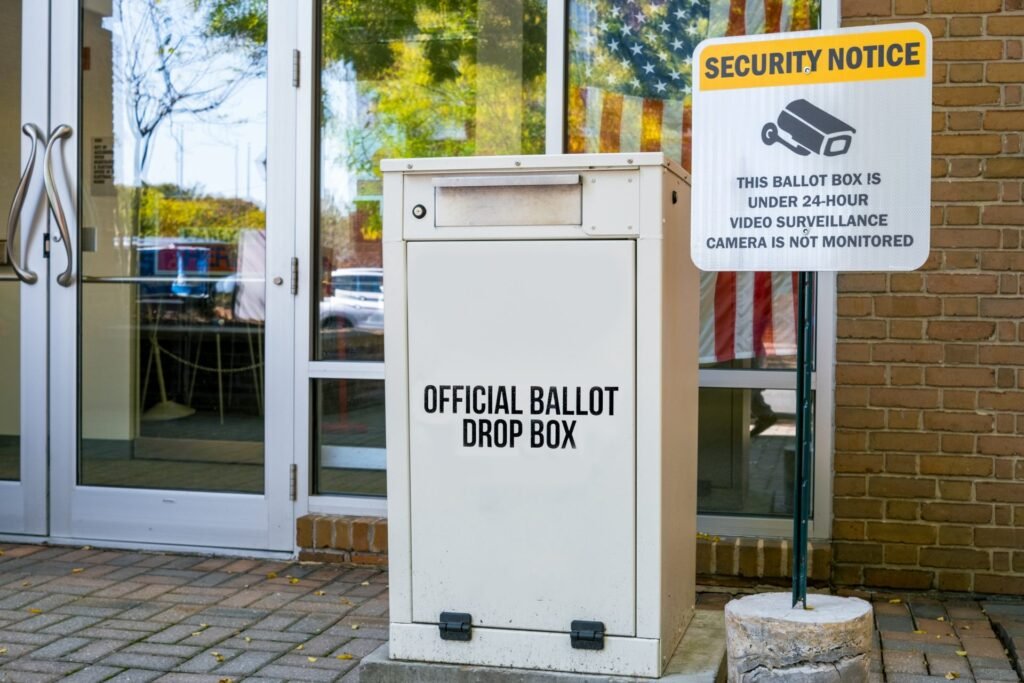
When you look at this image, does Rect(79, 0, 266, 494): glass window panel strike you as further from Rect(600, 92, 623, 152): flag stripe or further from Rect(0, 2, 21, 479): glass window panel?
Rect(600, 92, 623, 152): flag stripe

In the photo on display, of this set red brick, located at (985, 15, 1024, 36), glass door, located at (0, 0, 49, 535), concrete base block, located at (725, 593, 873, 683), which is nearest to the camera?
concrete base block, located at (725, 593, 873, 683)

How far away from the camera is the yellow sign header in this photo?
2.86 m

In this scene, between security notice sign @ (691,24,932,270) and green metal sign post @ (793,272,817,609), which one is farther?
green metal sign post @ (793,272,817,609)

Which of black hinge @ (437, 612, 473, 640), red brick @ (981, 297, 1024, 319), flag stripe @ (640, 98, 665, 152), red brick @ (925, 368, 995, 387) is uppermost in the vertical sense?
flag stripe @ (640, 98, 665, 152)

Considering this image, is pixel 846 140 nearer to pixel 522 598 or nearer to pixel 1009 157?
pixel 522 598

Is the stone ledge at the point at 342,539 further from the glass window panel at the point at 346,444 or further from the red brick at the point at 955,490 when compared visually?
the red brick at the point at 955,490

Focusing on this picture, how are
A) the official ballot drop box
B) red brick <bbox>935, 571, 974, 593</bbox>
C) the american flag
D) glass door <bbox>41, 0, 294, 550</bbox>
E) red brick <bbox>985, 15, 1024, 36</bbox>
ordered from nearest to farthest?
the official ballot drop box
red brick <bbox>985, 15, 1024, 36</bbox>
red brick <bbox>935, 571, 974, 593</bbox>
the american flag
glass door <bbox>41, 0, 294, 550</bbox>

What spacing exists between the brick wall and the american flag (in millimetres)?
304

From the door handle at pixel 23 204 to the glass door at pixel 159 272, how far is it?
0.08m

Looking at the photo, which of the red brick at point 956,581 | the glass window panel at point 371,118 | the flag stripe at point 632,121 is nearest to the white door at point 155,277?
the glass window panel at point 371,118

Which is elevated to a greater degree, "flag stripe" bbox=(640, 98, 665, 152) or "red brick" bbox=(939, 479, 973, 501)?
"flag stripe" bbox=(640, 98, 665, 152)

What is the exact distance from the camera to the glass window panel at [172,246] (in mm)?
5246

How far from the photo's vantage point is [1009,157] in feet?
14.5

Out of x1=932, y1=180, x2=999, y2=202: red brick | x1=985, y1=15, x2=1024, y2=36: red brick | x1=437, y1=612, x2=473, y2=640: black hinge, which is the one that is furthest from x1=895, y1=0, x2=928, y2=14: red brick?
x1=437, y1=612, x2=473, y2=640: black hinge
